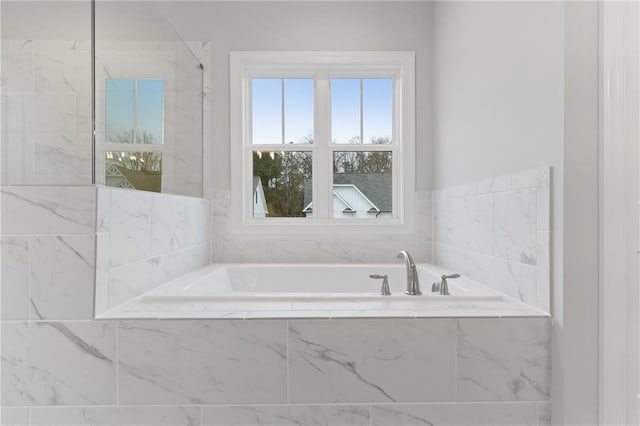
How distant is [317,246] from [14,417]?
5.99ft

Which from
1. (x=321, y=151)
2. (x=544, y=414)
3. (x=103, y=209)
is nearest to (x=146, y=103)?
(x=103, y=209)

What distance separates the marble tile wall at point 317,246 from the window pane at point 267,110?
1.74ft

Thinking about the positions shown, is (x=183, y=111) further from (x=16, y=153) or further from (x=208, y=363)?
(x=208, y=363)

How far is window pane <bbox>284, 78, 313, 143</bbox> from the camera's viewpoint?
9.41 ft

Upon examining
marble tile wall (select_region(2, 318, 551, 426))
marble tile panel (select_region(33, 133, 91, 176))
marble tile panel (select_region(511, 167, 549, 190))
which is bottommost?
marble tile wall (select_region(2, 318, 551, 426))

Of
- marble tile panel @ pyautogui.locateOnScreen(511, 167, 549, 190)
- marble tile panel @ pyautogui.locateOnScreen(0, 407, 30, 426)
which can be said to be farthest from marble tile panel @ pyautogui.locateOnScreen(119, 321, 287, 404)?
marble tile panel @ pyautogui.locateOnScreen(511, 167, 549, 190)

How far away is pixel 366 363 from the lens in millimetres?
1333

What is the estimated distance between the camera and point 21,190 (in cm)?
134

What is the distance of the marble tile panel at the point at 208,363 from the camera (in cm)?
133

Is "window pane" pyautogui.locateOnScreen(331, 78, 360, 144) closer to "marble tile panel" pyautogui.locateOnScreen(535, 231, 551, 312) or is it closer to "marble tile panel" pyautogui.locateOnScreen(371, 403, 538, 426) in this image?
"marble tile panel" pyautogui.locateOnScreen(535, 231, 551, 312)

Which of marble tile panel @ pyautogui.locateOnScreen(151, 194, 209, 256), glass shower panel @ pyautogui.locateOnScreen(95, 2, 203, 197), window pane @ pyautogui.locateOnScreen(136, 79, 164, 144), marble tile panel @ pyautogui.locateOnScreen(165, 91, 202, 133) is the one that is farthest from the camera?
marble tile panel @ pyautogui.locateOnScreen(165, 91, 202, 133)

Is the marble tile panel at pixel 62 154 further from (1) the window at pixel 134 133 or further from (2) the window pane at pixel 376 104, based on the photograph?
(2) the window pane at pixel 376 104

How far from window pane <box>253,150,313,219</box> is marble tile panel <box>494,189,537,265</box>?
56.4 inches

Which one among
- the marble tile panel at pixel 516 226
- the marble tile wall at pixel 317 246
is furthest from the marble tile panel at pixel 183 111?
the marble tile panel at pixel 516 226
